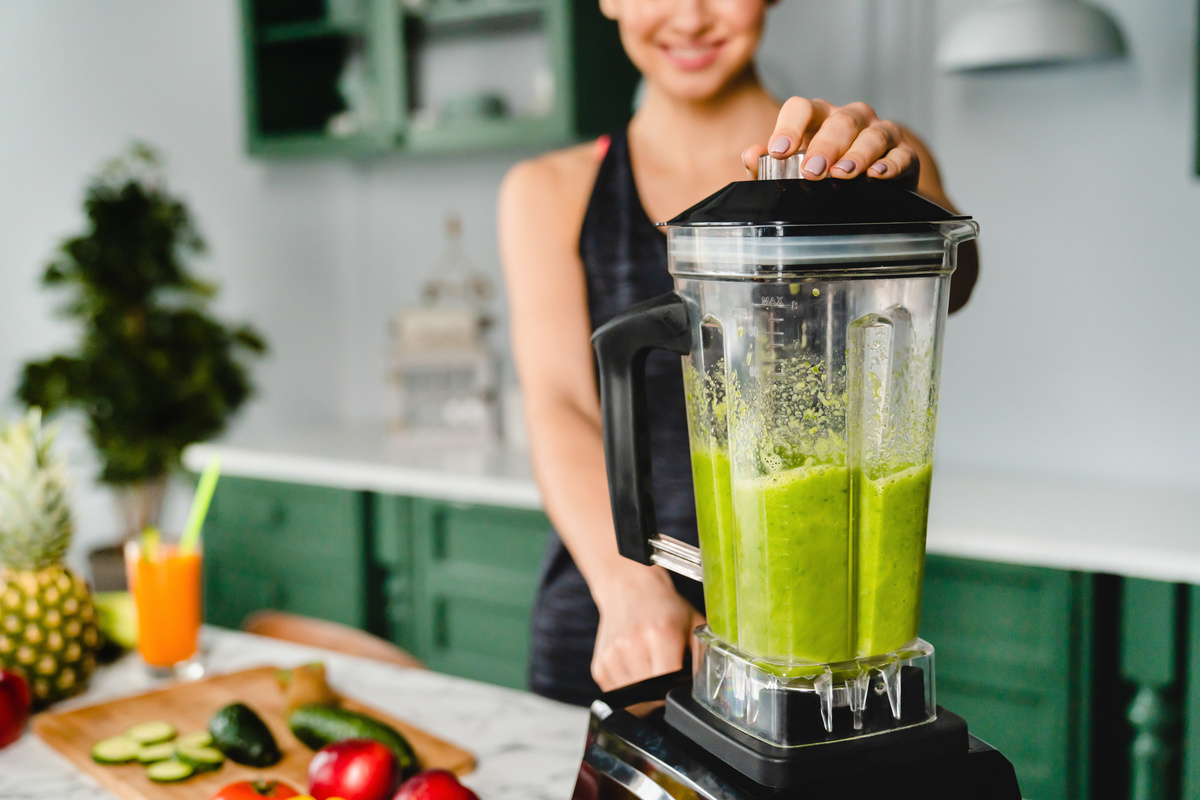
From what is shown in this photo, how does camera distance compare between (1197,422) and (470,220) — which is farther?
(470,220)

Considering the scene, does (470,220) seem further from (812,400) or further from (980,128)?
(812,400)

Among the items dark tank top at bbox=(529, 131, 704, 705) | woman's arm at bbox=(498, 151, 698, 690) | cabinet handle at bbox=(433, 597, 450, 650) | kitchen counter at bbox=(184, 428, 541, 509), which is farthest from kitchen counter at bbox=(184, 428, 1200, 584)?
woman's arm at bbox=(498, 151, 698, 690)

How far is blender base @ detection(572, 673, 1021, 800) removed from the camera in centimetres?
55

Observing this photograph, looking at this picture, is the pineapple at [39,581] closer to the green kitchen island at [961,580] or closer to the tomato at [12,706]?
the tomato at [12,706]

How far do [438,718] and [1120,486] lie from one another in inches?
65.0

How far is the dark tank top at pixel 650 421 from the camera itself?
1.10 meters

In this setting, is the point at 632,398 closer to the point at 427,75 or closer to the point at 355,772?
the point at 355,772

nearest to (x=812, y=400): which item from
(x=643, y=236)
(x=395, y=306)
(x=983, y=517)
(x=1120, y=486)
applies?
(x=643, y=236)

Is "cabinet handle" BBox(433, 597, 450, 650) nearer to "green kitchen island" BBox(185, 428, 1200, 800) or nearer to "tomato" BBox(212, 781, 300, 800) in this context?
"green kitchen island" BBox(185, 428, 1200, 800)

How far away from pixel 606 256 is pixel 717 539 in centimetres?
55

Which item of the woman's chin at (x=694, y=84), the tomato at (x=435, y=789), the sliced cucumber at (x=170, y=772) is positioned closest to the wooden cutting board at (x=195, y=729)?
the sliced cucumber at (x=170, y=772)

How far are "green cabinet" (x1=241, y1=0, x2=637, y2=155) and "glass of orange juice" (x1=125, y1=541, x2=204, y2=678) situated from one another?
153 centimetres

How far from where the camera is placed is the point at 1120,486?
2.11 m

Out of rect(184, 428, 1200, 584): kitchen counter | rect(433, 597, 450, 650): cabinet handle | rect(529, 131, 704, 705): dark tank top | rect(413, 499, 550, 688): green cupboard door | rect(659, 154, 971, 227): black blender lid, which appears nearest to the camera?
rect(659, 154, 971, 227): black blender lid
